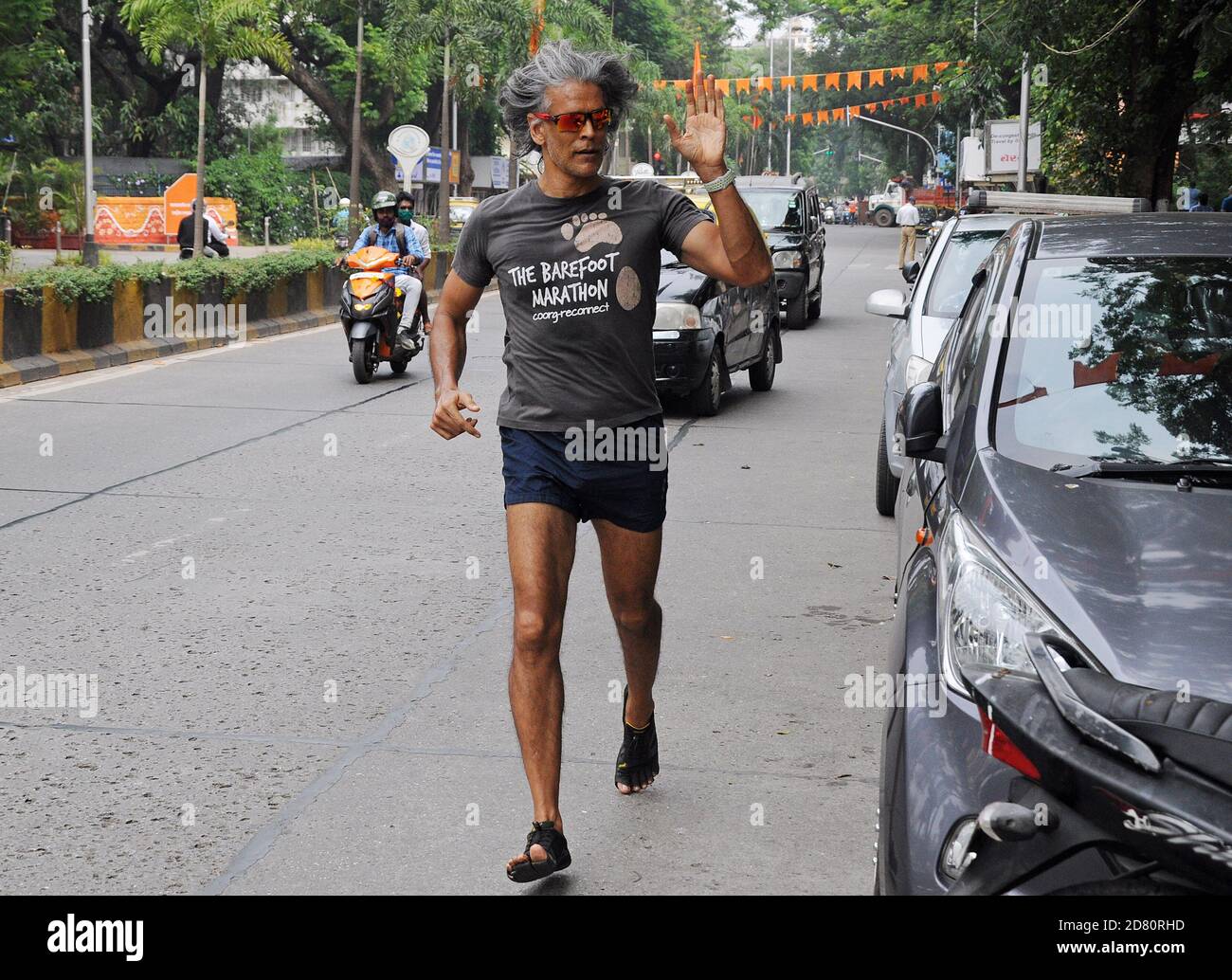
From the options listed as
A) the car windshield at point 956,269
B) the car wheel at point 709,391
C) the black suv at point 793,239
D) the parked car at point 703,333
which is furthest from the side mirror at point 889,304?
the black suv at point 793,239

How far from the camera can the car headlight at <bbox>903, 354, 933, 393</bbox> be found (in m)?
8.42

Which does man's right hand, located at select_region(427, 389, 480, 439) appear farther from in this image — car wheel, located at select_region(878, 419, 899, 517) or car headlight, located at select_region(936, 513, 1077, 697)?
car wheel, located at select_region(878, 419, 899, 517)

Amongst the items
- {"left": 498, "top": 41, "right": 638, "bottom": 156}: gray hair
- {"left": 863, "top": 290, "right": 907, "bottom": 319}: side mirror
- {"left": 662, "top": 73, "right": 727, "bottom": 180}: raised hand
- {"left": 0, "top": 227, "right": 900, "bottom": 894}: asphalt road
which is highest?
{"left": 498, "top": 41, "right": 638, "bottom": 156}: gray hair

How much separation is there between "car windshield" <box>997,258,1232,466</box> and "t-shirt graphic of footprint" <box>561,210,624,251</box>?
1071 millimetres

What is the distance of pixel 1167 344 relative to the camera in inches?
164

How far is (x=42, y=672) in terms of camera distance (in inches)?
217

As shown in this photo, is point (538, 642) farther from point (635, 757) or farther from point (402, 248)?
point (402, 248)

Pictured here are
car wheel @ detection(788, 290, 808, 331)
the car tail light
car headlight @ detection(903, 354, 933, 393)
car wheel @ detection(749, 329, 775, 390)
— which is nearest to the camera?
the car tail light

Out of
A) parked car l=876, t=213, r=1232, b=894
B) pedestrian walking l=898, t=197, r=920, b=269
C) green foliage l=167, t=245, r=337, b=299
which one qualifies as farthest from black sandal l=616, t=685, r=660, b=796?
pedestrian walking l=898, t=197, r=920, b=269

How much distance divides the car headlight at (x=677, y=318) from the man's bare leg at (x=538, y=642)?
8.38 meters

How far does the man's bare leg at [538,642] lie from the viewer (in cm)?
393
